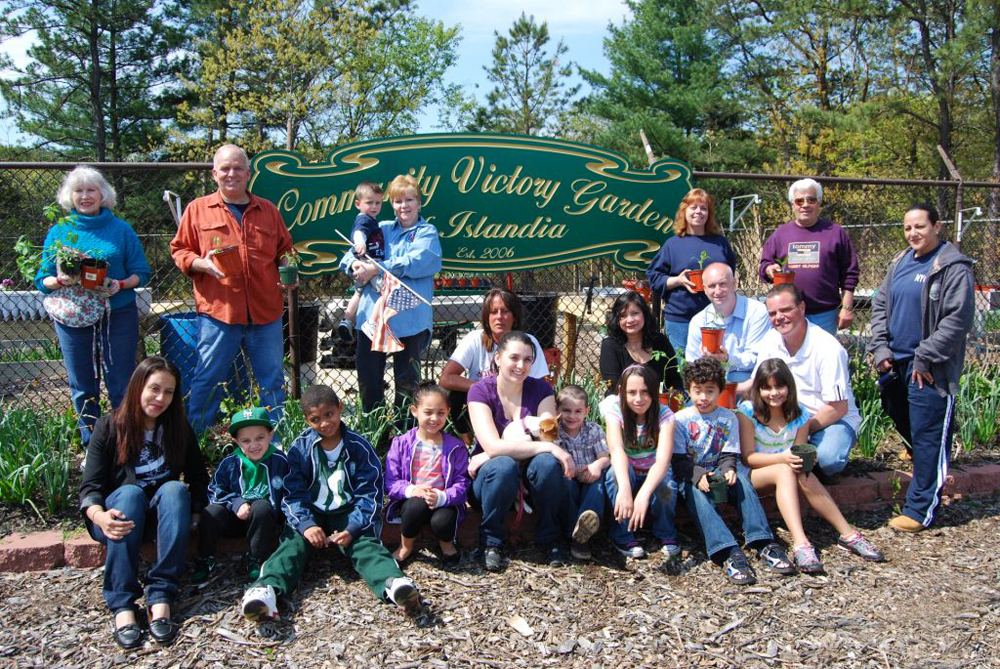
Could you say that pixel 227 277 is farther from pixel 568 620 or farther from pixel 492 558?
pixel 568 620

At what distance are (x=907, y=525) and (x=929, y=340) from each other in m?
0.92

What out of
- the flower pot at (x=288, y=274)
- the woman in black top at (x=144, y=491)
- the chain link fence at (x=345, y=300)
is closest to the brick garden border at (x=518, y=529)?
the woman in black top at (x=144, y=491)

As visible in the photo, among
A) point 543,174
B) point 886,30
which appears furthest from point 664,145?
point 543,174

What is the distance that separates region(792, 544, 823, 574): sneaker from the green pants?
1710mm

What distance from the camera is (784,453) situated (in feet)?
11.2

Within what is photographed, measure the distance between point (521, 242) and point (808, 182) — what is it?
5.90 feet

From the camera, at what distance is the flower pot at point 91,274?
11.6ft

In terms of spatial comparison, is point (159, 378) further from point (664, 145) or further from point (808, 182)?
point (664, 145)

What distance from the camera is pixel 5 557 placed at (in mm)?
3055

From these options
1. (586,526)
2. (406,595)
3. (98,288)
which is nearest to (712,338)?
(586,526)

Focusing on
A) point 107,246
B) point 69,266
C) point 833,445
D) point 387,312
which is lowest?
point 833,445

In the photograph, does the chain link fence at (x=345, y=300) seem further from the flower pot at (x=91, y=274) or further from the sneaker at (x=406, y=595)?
the sneaker at (x=406, y=595)

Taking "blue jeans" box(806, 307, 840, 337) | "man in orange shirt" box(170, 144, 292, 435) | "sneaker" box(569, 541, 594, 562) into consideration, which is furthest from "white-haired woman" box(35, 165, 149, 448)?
"blue jeans" box(806, 307, 840, 337)

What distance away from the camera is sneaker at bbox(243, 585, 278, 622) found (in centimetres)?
263
